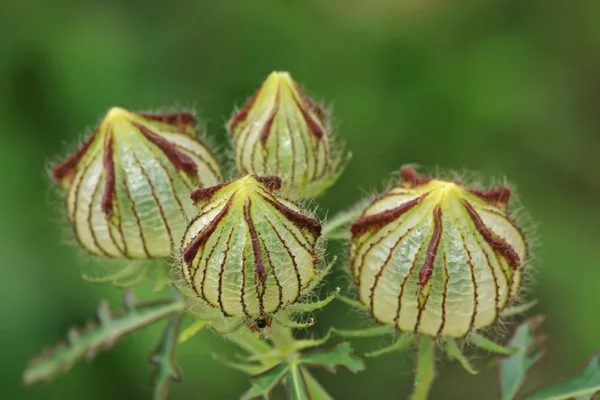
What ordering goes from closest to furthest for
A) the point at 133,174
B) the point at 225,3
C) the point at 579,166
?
the point at 133,174
the point at 579,166
the point at 225,3

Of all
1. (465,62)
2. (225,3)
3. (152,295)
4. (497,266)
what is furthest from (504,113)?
(497,266)

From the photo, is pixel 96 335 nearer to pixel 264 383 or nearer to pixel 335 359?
pixel 264 383

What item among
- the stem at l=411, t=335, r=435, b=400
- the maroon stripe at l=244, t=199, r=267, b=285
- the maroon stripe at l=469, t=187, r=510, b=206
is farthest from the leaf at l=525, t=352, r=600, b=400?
the maroon stripe at l=244, t=199, r=267, b=285

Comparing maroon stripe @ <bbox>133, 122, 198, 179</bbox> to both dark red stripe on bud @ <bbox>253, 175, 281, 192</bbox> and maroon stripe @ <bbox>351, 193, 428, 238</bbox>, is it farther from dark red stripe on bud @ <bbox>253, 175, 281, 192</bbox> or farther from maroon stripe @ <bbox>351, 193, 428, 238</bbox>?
maroon stripe @ <bbox>351, 193, 428, 238</bbox>

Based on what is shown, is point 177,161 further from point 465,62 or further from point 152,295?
point 465,62

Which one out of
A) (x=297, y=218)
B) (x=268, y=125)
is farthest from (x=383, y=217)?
(x=268, y=125)

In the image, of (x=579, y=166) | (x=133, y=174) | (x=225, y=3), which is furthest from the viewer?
(x=225, y=3)
